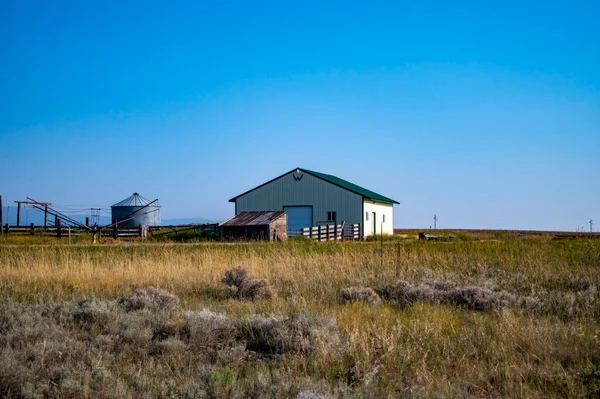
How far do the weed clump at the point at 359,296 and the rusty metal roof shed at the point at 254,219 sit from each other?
22.4 metres

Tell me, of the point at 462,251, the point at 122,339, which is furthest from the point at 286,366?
the point at 462,251

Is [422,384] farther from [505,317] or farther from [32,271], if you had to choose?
[32,271]

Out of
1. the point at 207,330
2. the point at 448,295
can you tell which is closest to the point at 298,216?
the point at 448,295

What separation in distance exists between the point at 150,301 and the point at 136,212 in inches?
1568

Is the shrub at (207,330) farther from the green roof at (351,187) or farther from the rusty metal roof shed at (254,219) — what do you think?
the green roof at (351,187)

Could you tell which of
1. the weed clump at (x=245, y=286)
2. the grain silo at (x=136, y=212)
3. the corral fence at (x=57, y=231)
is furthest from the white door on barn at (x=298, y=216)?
the weed clump at (x=245, y=286)

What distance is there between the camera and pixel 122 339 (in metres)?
6.80

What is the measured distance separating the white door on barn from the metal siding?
0.34m

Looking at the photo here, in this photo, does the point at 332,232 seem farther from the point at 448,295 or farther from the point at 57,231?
the point at 448,295

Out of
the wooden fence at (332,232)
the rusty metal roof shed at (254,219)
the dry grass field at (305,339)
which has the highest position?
the rusty metal roof shed at (254,219)

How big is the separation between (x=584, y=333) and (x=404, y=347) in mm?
2429

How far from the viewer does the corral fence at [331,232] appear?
3284 cm

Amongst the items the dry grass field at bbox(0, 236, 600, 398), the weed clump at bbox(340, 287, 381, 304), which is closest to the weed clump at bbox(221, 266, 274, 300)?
the dry grass field at bbox(0, 236, 600, 398)

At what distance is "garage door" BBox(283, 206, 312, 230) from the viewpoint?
40344mm
